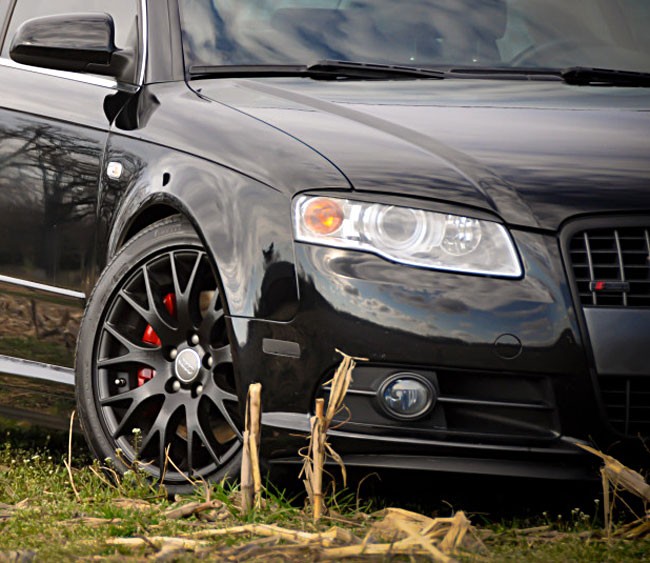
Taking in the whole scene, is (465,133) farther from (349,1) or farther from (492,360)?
(349,1)

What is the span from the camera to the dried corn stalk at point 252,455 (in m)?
3.86

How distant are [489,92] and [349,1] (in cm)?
74

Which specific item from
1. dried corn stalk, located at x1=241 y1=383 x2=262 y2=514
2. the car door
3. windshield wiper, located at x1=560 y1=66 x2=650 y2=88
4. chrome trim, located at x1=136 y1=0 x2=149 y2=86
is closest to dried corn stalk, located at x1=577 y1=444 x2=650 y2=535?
dried corn stalk, located at x1=241 y1=383 x2=262 y2=514

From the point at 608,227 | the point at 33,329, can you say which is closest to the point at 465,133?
the point at 608,227

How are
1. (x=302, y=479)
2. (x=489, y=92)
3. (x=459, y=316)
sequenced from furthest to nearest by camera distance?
(x=489, y=92) → (x=302, y=479) → (x=459, y=316)

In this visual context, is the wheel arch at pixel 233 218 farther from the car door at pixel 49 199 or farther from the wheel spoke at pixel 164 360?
the car door at pixel 49 199

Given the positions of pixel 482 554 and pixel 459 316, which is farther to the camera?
pixel 459 316

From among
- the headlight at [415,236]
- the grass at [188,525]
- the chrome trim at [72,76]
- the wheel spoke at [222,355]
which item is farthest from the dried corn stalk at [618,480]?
the chrome trim at [72,76]

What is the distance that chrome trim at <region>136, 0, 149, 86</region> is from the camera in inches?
196

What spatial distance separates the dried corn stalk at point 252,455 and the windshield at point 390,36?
148 cm

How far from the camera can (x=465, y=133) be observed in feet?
13.6

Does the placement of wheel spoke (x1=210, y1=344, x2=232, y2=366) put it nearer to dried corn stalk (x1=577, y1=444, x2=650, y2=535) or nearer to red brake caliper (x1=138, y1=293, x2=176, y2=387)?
red brake caliper (x1=138, y1=293, x2=176, y2=387)

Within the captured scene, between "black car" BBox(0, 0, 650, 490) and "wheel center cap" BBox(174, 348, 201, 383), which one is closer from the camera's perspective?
"black car" BBox(0, 0, 650, 490)

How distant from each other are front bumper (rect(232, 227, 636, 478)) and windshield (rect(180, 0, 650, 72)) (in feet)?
4.37
